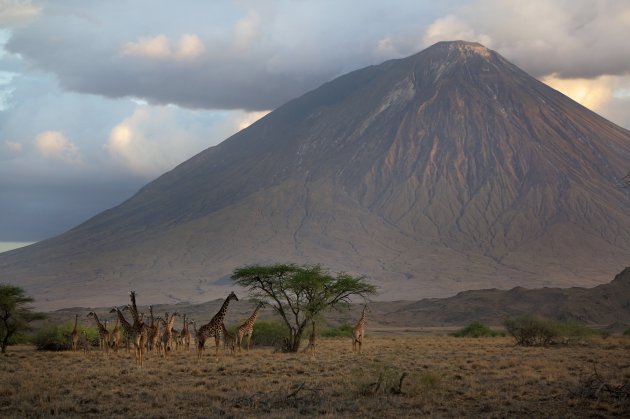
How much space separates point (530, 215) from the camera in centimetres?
18938

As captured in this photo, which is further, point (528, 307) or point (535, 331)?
point (528, 307)

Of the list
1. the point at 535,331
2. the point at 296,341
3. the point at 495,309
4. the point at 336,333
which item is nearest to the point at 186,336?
the point at 296,341

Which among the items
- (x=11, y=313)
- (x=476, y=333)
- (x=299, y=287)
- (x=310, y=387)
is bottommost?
(x=310, y=387)

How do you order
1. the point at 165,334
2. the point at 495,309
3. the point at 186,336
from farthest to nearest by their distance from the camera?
the point at 495,309 → the point at 186,336 → the point at 165,334

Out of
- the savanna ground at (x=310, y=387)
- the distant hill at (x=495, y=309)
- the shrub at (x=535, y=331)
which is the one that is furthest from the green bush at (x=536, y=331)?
the distant hill at (x=495, y=309)

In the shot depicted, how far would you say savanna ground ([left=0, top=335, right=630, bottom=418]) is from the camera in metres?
17.1

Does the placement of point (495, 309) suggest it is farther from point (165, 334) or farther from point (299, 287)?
point (165, 334)

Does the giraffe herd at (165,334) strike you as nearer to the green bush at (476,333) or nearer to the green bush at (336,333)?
the green bush at (336,333)

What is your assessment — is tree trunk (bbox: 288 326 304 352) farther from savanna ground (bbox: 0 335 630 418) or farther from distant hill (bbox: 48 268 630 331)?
distant hill (bbox: 48 268 630 331)

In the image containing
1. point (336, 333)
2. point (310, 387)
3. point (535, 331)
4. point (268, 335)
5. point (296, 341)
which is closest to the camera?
point (310, 387)

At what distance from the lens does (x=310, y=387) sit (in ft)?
67.4

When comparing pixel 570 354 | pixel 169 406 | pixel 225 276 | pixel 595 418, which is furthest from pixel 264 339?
pixel 225 276

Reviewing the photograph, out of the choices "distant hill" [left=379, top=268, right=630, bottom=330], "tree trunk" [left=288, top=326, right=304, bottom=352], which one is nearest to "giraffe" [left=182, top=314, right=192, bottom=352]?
"tree trunk" [left=288, top=326, right=304, bottom=352]

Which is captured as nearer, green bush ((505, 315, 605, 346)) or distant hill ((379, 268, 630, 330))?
green bush ((505, 315, 605, 346))
